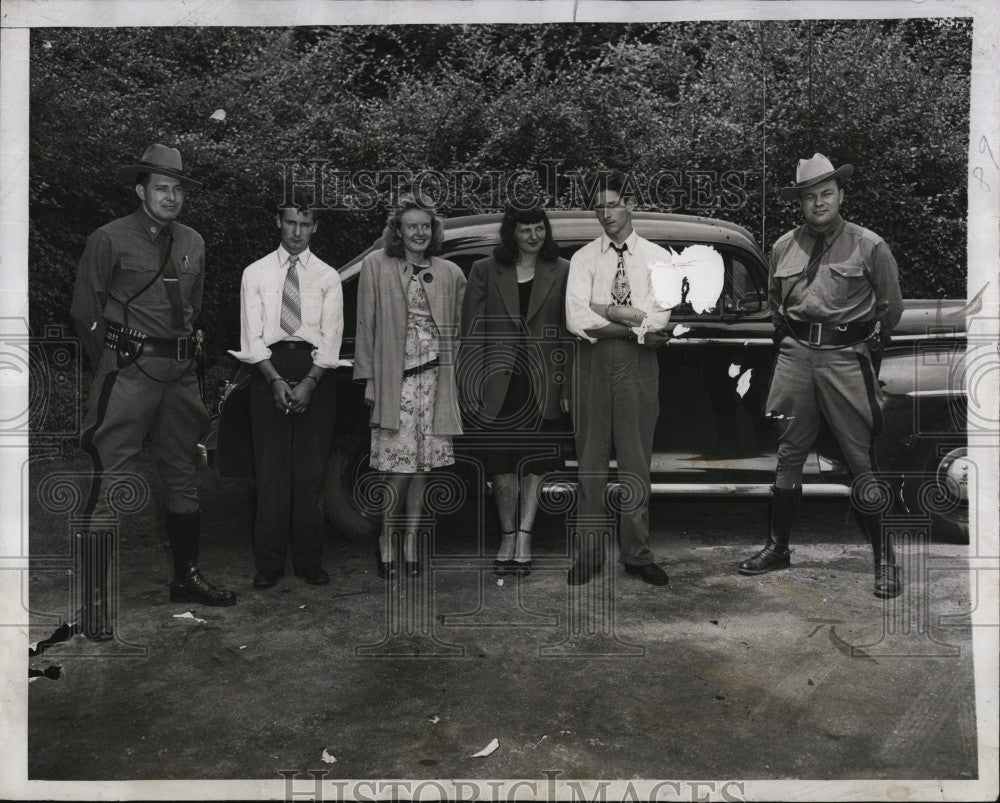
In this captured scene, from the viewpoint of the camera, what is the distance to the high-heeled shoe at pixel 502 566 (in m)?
4.62

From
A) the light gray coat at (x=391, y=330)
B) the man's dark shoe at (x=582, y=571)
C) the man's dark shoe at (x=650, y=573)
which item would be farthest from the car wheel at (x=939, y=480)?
the light gray coat at (x=391, y=330)

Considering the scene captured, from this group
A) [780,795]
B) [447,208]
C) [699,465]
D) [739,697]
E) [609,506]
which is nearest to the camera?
[780,795]

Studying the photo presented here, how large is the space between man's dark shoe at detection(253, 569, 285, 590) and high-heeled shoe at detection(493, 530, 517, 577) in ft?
3.50

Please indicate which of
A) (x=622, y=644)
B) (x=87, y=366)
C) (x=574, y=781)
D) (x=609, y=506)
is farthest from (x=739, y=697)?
(x=87, y=366)

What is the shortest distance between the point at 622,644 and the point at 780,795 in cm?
112

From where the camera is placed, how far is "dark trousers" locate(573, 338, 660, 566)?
446 cm

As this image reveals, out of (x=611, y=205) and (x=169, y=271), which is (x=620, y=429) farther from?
(x=169, y=271)

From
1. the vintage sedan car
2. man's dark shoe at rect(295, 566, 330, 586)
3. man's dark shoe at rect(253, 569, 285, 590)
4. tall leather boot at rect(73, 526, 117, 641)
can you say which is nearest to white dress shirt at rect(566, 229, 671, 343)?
the vintage sedan car

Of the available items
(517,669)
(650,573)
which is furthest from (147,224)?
(650,573)

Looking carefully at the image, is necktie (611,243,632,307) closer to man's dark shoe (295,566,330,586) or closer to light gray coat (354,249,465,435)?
light gray coat (354,249,465,435)

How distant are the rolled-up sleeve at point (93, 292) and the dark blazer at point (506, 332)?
1640 millimetres

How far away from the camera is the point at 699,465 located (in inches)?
190

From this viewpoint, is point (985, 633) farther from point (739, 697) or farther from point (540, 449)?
point (540, 449)

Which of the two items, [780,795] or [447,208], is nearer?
[780,795]
